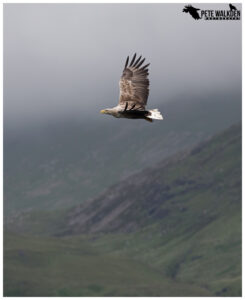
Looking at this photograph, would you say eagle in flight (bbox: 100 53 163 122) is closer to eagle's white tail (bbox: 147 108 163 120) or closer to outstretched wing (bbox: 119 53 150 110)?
outstretched wing (bbox: 119 53 150 110)

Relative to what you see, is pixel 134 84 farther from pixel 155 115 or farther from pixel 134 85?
pixel 155 115

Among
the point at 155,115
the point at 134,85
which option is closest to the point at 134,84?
the point at 134,85

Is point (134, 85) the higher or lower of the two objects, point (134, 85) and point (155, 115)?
the higher

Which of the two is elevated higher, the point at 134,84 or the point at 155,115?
the point at 134,84

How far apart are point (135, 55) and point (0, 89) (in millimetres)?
22526

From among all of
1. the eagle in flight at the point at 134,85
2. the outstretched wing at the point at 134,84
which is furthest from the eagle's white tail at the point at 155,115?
the outstretched wing at the point at 134,84

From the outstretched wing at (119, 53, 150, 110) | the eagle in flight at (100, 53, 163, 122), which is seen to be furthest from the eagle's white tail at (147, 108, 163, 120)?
the outstretched wing at (119, 53, 150, 110)

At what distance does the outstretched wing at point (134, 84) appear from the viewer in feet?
140

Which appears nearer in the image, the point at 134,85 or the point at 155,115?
the point at 155,115

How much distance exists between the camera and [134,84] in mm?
45000

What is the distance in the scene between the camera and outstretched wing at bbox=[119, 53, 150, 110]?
42722mm

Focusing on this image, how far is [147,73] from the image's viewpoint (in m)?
46.5

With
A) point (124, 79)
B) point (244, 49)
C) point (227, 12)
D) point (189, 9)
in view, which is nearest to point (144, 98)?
point (124, 79)

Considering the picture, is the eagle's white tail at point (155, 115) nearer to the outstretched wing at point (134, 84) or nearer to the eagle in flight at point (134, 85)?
the eagle in flight at point (134, 85)
